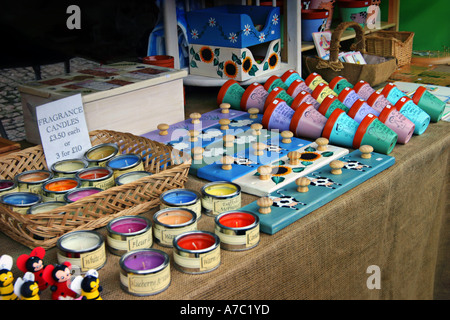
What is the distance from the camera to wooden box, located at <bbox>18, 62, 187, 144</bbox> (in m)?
1.48

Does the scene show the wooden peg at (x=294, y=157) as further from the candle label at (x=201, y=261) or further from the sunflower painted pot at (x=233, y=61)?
the sunflower painted pot at (x=233, y=61)

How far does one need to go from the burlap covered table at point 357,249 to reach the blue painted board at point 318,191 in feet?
0.06

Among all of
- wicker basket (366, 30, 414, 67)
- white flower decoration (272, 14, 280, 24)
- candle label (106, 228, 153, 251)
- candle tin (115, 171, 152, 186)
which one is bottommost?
candle label (106, 228, 153, 251)

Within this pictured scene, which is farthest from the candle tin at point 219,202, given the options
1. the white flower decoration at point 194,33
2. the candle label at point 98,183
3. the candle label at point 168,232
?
the white flower decoration at point 194,33

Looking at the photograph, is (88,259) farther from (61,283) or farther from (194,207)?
(194,207)

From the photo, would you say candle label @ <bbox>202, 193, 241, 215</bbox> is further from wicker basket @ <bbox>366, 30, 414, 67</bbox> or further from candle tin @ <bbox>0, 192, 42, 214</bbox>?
wicker basket @ <bbox>366, 30, 414, 67</bbox>

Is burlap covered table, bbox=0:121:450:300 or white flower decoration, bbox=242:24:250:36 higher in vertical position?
white flower decoration, bbox=242:24:250:36

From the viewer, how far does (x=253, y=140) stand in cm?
152

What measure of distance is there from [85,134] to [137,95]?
0.27 m

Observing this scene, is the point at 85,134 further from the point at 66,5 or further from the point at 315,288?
the point at 66,5

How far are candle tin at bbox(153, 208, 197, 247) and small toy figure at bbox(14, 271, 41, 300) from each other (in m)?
0.26

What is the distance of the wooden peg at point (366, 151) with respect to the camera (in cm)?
136

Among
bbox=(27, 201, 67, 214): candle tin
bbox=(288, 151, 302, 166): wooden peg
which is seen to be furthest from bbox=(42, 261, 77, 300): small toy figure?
bbox=(288, 151, 302, 166): wooden peg

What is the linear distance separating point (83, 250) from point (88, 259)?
0.07ft
